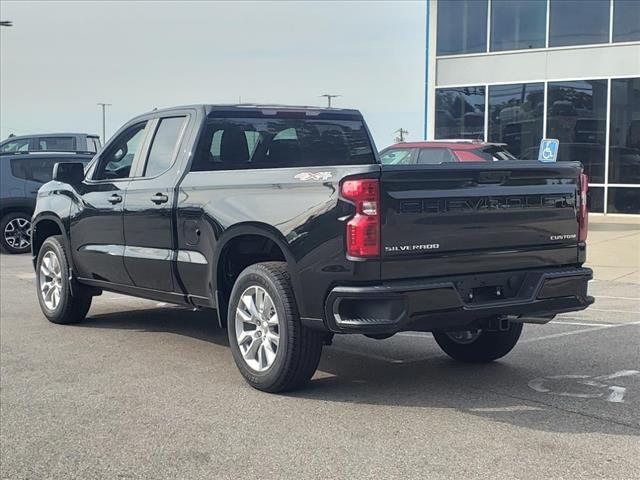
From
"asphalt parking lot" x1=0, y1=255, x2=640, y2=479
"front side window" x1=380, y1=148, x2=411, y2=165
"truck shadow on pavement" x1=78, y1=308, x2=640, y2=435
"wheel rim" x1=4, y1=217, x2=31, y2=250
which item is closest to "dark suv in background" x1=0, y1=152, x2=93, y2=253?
"wheel rim" x1=4, y1=217, x2=31, y2=250

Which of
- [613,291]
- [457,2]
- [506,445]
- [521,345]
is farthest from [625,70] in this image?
[506,445]

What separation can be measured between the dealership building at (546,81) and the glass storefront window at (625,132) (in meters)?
0.02

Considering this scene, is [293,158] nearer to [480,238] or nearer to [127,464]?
[480,238]

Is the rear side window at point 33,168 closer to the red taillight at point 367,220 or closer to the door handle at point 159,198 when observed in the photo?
the door handle at point 159,198

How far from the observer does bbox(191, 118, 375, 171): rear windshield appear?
6.55 meters

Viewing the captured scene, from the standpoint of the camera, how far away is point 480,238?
5.21m

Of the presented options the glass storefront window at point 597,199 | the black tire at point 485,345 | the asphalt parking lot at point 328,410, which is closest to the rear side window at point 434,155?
the asphalt parking lot at point 328,410

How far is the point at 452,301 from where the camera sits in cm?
503

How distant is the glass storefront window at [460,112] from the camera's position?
2161 cm

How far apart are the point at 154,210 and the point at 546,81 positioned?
16.2 m

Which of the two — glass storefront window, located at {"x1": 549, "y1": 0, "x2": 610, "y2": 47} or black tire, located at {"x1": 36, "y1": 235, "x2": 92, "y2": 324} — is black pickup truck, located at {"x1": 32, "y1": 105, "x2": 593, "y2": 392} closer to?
black tire, located at {"x1": 36, "y1": 235, "x2": 92, "y2": 324}

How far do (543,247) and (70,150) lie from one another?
15337mm

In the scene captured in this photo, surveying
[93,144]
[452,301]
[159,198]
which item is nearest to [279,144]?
[159,198]

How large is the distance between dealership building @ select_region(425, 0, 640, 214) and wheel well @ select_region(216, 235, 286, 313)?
15.8 m
